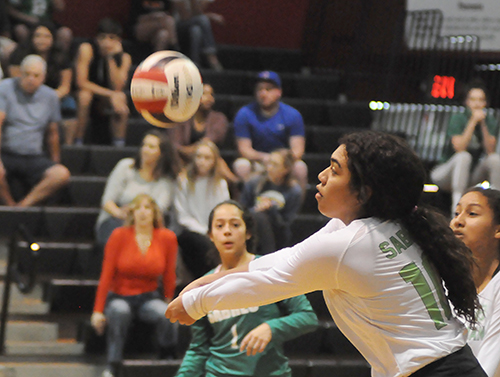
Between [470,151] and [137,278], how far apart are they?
3.61m

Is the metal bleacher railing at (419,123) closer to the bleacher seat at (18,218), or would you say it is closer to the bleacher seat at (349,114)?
the bleacher seat at (349,114)

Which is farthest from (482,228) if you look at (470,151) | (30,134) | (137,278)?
(30,134)

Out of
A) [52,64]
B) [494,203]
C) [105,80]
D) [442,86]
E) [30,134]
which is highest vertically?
[442,86]

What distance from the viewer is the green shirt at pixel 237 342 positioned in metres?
3.95

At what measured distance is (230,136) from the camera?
319 inches

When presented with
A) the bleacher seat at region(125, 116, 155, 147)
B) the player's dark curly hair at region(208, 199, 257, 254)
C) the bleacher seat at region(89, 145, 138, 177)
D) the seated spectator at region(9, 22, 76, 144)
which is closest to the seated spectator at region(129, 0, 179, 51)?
the bleacher seat at region(125, 116, 155, 147)

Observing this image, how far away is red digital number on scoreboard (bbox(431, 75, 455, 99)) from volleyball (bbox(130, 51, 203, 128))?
214 inches

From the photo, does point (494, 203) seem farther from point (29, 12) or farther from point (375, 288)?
point (29, 12)

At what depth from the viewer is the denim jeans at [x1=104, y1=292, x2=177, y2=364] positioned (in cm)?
571

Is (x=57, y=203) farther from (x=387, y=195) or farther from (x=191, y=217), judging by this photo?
(x=387, y=195)

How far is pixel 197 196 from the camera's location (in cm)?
627

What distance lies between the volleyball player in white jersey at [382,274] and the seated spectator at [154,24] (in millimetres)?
6470

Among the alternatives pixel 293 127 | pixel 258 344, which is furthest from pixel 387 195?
pixel 293 127

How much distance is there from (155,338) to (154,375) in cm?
41
